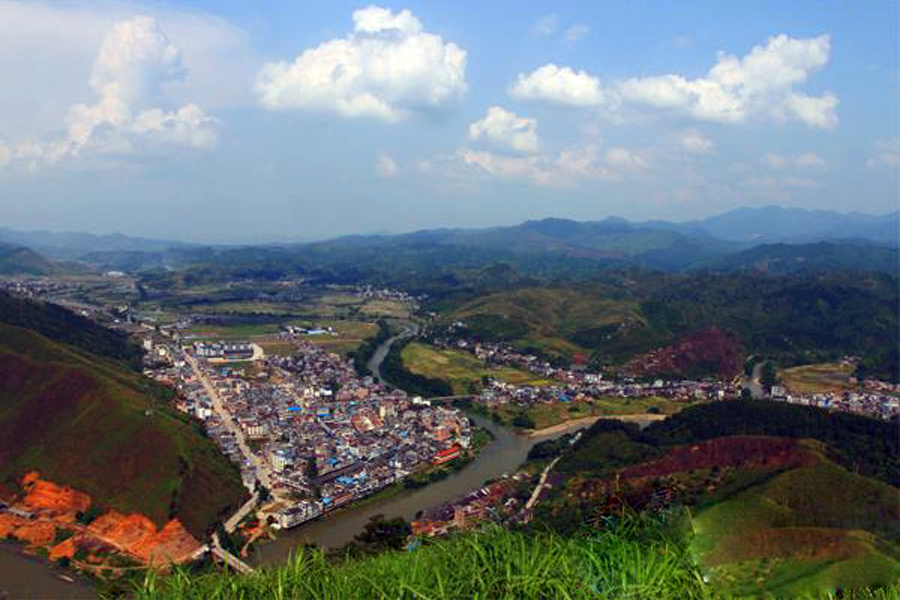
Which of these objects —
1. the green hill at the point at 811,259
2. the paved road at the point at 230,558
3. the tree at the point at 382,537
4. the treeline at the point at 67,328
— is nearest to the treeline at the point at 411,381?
the treeline at the point at 67,328

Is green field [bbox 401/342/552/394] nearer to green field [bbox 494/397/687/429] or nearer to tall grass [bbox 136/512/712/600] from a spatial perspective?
green field [bbox 494/397/687/429]

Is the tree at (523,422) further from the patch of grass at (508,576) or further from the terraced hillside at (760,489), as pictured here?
the patch of grass at (508,576)

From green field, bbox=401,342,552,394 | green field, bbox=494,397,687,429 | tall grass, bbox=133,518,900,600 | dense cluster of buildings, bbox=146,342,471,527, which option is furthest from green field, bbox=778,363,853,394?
tall grass, bbox=133,518,900,600

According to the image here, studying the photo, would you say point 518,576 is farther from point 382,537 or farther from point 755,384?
point 755,384

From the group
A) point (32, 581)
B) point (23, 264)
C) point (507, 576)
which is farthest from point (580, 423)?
point (23, 264)

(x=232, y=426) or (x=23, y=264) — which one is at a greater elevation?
(x=23, y=264)

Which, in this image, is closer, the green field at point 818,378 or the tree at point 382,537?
the tree at point 382,537
